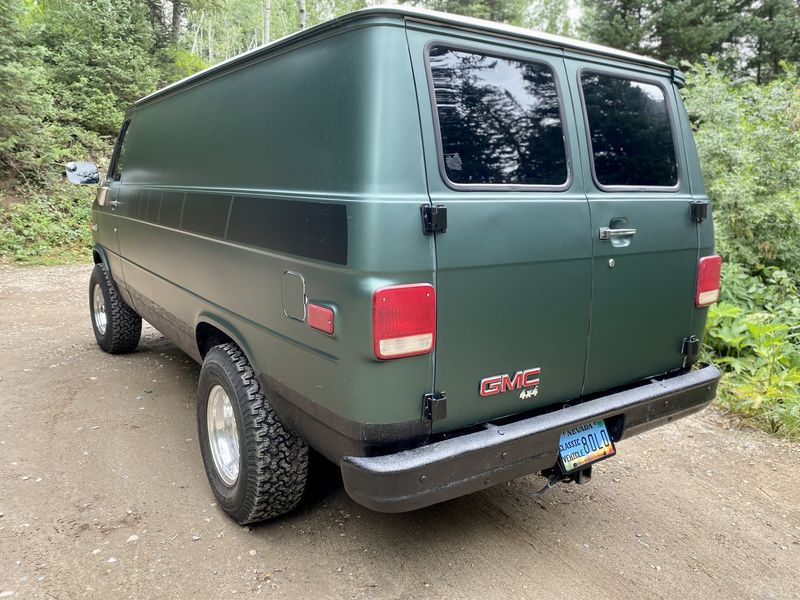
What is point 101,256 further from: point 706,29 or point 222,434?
point 706,29

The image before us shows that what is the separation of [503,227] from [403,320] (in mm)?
550

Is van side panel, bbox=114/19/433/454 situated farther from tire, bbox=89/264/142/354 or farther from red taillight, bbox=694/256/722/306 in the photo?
tire, bbox=89/264/142/354

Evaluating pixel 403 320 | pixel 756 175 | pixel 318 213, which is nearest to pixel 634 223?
pixel 403 320

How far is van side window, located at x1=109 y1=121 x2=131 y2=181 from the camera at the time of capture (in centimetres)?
485

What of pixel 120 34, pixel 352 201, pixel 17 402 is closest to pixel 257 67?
pixel 352 201

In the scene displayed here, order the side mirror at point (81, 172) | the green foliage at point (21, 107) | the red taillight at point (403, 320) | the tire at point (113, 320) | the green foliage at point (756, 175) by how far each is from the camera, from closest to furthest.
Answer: the red taillight at point (403, 320), the side mirror at point (81, 172), the tire at point (113, 320), the green foliage at point (756, 175), the green foliage at point (21, 107)

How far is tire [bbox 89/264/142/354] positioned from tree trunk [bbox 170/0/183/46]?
1254 cm

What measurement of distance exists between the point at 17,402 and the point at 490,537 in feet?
11.8

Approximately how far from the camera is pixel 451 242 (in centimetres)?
208

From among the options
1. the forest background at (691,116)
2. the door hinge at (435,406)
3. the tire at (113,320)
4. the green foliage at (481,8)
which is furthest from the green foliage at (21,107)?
the green foliage at (481,8)

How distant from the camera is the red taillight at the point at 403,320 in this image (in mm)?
1959

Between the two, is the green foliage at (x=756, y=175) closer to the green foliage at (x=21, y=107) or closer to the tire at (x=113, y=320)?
the tire at (x=113, y=320)

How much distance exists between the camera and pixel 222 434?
3062 mm

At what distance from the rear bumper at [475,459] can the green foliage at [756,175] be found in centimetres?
428
